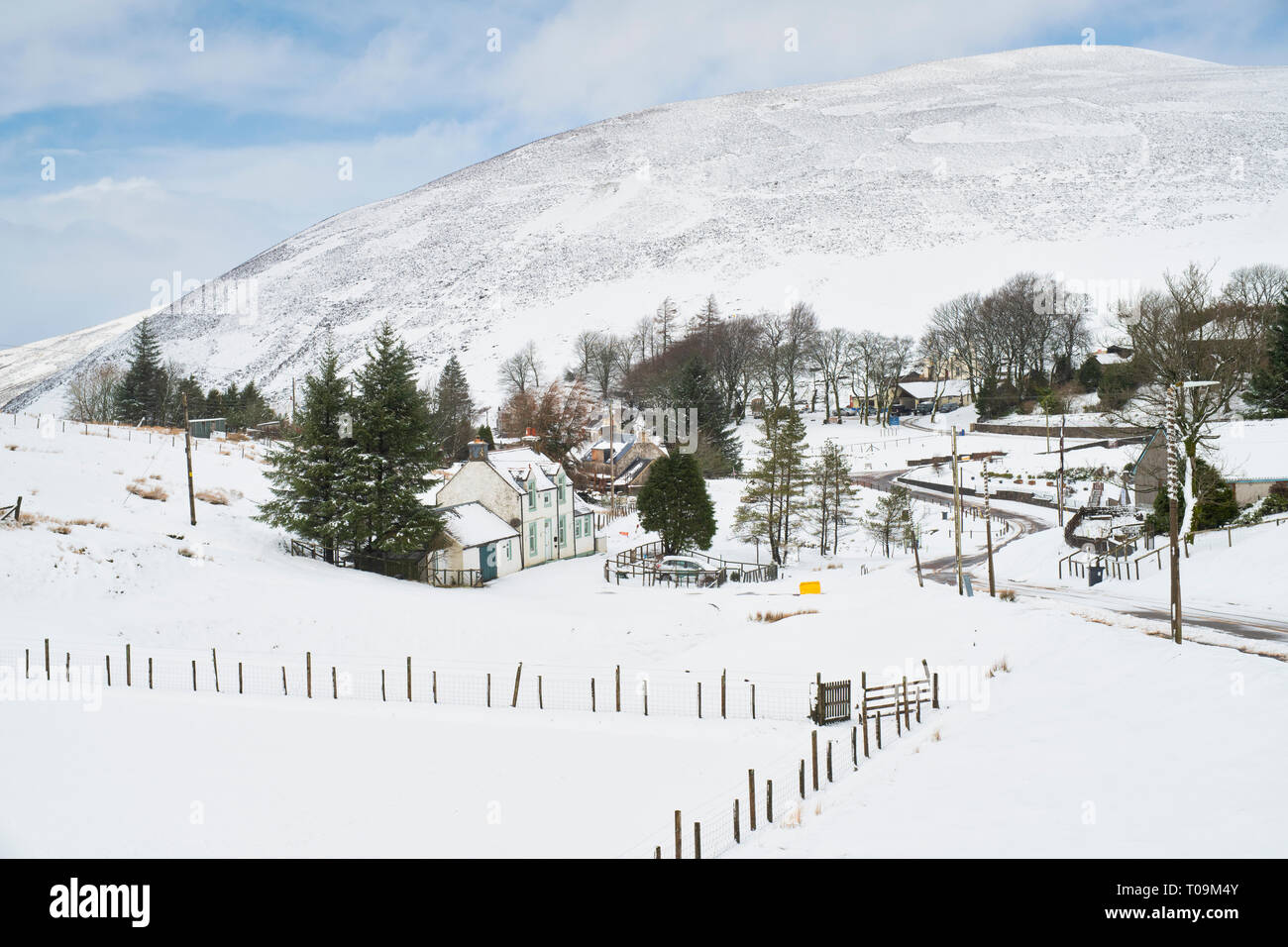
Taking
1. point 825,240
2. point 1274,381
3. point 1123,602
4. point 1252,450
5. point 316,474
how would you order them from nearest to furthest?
point 1123,602 < point 316,474 < point 1252,450 < point 1274,381 < point 825,240

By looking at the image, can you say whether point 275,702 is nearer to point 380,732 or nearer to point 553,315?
point 380,732

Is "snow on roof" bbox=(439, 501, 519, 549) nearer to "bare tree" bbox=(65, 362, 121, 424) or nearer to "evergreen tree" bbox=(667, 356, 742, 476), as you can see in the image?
"evergreen tree" bbox=(667, 356, 742, 476)

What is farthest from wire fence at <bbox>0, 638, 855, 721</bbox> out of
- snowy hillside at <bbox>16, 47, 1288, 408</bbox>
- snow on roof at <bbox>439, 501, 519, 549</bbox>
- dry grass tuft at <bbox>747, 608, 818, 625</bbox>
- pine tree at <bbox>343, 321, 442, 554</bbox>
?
snowy hillside at <bbox>16, 47, 1288, 408</bbox>

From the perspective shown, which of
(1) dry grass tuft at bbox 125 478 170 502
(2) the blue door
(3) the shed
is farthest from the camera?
(3) the shed

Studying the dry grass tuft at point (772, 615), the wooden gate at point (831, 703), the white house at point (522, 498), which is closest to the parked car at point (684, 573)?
the white house at point (522, 498)

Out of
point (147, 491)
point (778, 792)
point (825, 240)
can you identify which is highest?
point (825, 240)

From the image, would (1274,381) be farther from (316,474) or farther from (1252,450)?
(316,474)

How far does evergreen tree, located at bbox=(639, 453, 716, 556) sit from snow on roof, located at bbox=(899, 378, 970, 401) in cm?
7670

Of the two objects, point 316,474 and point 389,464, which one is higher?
point 389,464

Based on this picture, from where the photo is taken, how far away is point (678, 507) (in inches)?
2036

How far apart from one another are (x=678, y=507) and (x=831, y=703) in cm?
3150

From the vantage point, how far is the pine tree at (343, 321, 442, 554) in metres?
40.8

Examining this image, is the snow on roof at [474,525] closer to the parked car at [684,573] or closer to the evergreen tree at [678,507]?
the parked car at [684,573]

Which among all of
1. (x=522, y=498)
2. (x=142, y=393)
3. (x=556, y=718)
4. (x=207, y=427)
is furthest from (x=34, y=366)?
(x=556, y=718)
